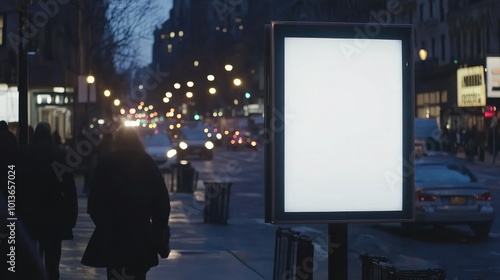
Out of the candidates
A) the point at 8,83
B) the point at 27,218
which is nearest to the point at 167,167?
the point at 8,83

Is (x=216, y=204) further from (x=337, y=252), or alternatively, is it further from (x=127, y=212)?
(x=337, y=252)

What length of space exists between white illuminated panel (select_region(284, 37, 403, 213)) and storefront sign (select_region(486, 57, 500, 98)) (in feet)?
153

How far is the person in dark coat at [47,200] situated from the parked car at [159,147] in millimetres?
29224

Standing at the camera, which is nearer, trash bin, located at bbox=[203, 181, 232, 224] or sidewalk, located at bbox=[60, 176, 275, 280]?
sidewalk, located at bbox=[60, 176, 275, 280]

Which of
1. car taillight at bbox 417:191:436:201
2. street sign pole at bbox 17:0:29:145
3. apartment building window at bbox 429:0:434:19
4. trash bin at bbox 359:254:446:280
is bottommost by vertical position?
car taillight at bbox 417:191:436:201

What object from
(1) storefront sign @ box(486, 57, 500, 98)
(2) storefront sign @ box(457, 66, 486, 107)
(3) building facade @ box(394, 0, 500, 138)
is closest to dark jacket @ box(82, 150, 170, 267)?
(1) storefront sign @ box(486, 57, 500, 98)

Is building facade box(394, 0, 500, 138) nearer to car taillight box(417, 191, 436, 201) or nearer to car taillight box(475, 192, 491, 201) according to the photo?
car taillight box(475, 192, 491, 201)

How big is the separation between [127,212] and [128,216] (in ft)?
0.12

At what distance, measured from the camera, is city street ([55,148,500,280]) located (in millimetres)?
13617

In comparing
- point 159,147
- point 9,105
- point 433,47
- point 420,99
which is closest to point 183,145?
point 159,147

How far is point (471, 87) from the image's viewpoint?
190ft

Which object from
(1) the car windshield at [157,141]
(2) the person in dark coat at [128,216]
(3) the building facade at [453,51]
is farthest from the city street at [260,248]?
(3) the building facade at [453,51]

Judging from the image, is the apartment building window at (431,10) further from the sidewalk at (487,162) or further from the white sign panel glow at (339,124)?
the white sign panel glow at (339,124)

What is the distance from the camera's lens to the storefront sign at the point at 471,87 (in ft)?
184
